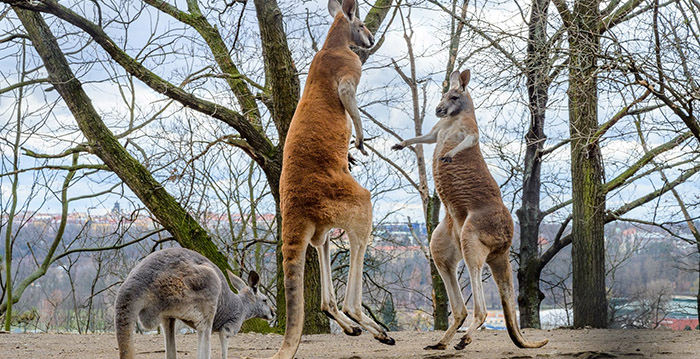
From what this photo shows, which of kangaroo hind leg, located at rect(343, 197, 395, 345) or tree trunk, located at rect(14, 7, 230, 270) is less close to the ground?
tree trunk, located at rect(14, 7, 230, 270)

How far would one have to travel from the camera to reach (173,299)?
442cm

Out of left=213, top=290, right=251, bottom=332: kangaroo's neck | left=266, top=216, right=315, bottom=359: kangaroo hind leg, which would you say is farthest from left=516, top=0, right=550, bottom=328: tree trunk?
left=213, top=290, right=251, bottom=332: kangaroo's neck

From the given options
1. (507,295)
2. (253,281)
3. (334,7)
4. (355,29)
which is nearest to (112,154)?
(334,7)

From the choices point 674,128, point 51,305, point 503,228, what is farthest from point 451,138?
point 51,305

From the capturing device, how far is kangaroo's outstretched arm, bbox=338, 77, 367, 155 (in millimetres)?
5348

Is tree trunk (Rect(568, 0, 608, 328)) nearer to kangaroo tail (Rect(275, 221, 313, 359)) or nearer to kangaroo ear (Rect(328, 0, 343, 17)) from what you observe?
kangaroo ear (Rect(328, 0, 343, 17))

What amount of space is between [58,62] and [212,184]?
11.2 ft

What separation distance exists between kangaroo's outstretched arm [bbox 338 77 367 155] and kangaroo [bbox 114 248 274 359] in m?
1.53

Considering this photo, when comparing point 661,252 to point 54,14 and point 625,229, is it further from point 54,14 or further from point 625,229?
point 54,14

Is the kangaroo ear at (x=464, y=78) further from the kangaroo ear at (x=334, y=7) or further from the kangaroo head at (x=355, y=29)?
the kangaroo ear at (x=334, y=7)

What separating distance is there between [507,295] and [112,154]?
5.35 metres

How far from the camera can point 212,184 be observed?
11.6 m

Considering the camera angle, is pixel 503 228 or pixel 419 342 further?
pixel 419 342

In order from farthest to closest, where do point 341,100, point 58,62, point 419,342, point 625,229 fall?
1. point 625,229
2. point 58,62
3. point 419,342
4. point 341,100
